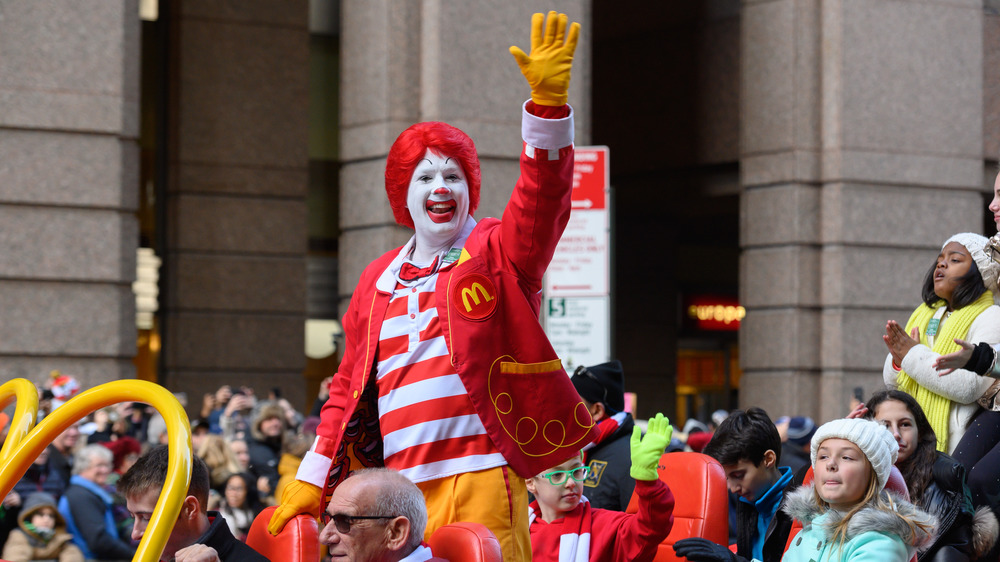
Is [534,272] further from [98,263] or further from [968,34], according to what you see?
[968,34]

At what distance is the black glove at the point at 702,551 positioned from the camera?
412cm

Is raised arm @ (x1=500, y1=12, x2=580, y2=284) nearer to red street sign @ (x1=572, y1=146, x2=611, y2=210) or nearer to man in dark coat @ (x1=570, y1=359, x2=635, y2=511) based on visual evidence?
man in dark coat @ (x1=570, y1=359, x2=635, y2=511)

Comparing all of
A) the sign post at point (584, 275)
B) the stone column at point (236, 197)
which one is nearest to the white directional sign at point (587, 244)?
the sign post at point (584, 275)

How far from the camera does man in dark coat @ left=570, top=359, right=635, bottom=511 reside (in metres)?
5.18

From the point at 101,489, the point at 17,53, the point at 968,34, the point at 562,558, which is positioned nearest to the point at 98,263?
the point at 17,53

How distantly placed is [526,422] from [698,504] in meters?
1.16

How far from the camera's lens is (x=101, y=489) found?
7.26 metres

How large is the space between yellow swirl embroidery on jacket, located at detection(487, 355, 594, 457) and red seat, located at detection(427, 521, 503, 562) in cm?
57

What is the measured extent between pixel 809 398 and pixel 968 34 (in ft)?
12.1

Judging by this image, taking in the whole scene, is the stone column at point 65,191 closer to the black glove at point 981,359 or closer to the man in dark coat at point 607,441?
the man in dark coat at point 607,441

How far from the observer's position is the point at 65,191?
29.2ft

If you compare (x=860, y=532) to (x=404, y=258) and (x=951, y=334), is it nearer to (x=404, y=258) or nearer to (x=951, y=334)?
(x=404, y=258)

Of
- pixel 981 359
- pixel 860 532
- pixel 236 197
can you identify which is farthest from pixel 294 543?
pixel 236 197

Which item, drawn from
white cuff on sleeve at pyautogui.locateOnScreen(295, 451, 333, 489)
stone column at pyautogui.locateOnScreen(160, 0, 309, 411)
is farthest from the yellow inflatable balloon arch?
stone column at pyautogui.locateOnScreen(160, 0, 309, 411)
